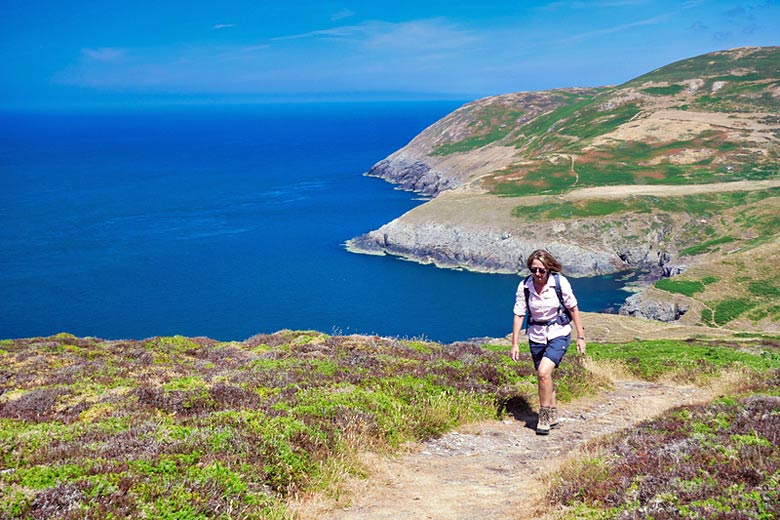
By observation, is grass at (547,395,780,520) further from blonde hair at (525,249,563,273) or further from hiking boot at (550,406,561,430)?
blonde hair at (525,249,563,273)

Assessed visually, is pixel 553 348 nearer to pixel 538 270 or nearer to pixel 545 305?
pixel 545 305

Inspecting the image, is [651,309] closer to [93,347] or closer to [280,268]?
[280,268]

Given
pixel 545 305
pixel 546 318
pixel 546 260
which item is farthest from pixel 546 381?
pixel 546 260

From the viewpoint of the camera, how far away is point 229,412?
11.1 metres

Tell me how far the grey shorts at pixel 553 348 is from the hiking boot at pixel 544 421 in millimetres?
1040

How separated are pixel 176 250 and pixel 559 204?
77.5 metres

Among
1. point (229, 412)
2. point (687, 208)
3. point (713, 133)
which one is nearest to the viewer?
point (229, 412)

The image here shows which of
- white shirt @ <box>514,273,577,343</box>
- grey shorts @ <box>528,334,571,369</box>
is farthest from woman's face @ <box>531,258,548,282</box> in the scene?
grey shorts @ <box>528,334,571,369</box>

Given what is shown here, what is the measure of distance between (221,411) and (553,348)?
6.69 m

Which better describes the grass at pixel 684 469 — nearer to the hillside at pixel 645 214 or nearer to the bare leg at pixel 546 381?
the bare leg at pixel 546 381

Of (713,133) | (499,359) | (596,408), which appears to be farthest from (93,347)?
(713,133)

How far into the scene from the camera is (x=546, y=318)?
41.8 ft

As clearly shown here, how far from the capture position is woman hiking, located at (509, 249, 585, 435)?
12516 millimetres

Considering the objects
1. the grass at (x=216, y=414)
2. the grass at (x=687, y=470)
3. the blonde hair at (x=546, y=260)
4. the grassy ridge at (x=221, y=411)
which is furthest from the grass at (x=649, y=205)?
the grass at (x=687, y=470)
